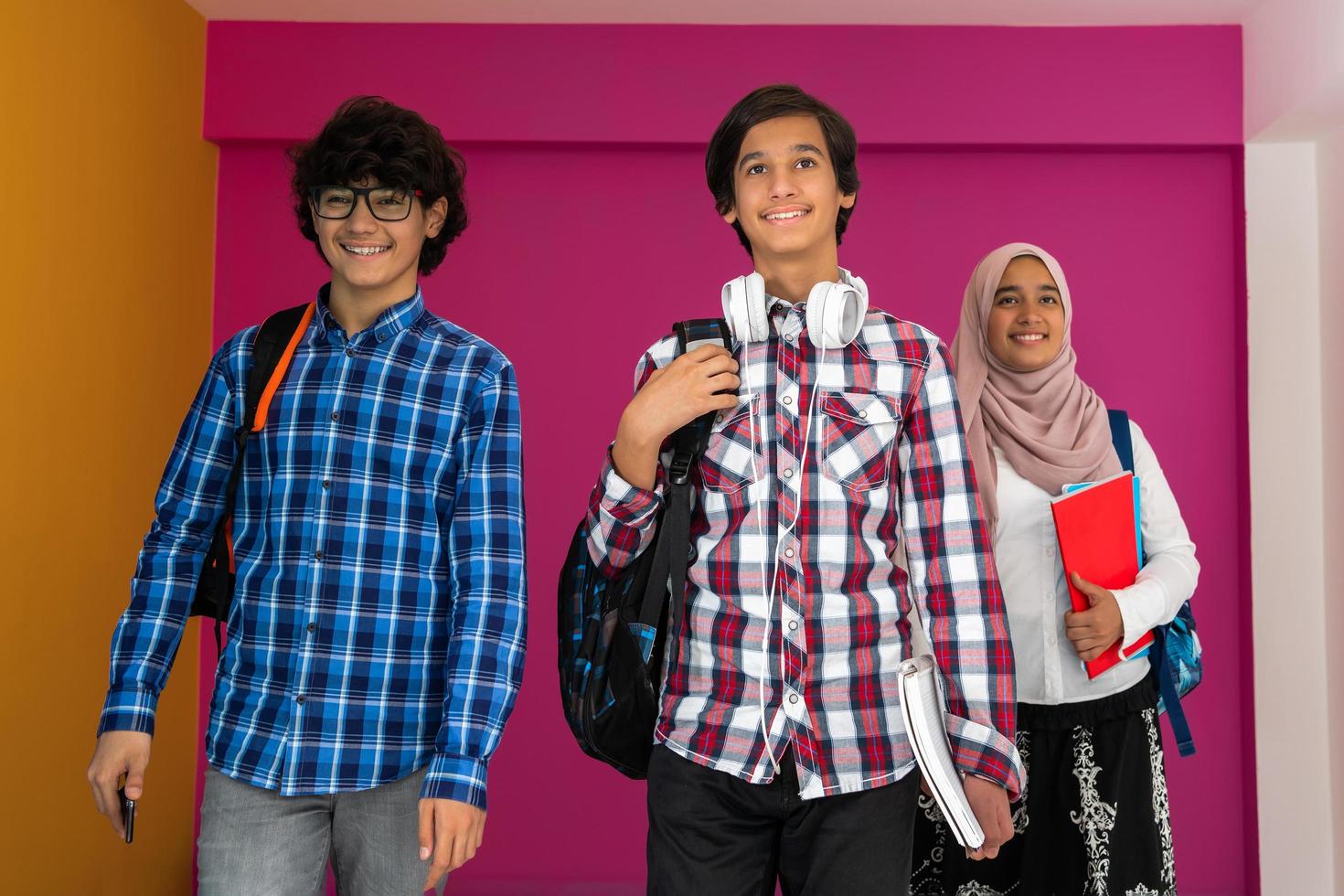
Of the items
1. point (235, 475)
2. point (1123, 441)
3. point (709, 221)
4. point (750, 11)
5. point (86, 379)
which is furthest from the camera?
point (709, 221)

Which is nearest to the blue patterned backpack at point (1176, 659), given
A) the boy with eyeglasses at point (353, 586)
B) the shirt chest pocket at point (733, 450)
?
the shirt chest pocket at point (733, 450)

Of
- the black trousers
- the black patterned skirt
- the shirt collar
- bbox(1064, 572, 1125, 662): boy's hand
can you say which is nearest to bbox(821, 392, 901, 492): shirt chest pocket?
the black trousers

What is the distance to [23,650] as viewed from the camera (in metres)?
2.68

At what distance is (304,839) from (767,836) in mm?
670

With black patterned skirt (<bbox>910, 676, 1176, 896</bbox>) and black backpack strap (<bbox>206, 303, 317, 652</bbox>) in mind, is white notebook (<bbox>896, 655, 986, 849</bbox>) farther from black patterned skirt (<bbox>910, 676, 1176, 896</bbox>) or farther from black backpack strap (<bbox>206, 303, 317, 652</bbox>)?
black backpack strap (<bbox>206, 303, 317, 652</bbox>)

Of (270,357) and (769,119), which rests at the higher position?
(769,119)

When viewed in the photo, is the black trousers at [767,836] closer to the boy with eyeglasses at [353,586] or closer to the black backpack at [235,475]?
the boy with eyeglasses at [353,586]

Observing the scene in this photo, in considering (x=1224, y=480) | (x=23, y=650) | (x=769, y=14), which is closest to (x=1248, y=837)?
(x=1224, y=480)

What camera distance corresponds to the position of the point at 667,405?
5.16ft

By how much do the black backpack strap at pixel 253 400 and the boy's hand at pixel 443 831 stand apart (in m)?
0.46

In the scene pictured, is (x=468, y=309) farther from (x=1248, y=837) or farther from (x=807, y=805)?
(x=1248, y=837)

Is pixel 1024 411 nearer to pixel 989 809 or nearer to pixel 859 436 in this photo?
pixel 859 436

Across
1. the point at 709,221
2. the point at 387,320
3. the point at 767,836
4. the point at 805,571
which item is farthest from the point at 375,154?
the point at 709,221

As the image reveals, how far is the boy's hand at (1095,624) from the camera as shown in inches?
84.8
